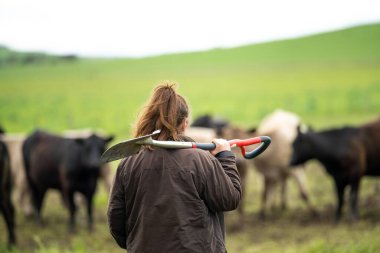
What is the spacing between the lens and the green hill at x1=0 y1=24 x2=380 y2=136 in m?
29.8

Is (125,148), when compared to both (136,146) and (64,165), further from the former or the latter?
(64,165)

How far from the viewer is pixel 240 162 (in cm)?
970

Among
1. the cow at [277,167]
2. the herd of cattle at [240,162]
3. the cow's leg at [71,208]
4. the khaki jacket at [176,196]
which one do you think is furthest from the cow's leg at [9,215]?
the khaki jacket at [176,196]

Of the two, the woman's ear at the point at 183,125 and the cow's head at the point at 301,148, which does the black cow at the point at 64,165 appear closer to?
the cow's head at the point at 301,148

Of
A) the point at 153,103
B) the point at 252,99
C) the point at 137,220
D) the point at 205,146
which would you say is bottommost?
the point at 252,99

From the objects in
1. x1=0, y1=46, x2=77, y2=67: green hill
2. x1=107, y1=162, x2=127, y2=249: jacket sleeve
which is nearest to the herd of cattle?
x1=107, y1=162, x2=127, y2=249: jacket sleeve

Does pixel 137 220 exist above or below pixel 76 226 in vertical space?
above

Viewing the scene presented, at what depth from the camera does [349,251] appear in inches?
236

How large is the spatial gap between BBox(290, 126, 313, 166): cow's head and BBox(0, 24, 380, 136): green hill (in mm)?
13271

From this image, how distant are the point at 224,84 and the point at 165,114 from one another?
4699 cm

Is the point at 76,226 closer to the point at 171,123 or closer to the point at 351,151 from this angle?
the point at 351,151

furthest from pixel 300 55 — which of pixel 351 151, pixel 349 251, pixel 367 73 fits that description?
pixel 349 251

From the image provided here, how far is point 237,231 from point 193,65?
51.3 m

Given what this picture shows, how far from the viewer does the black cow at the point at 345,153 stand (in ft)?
30.4
